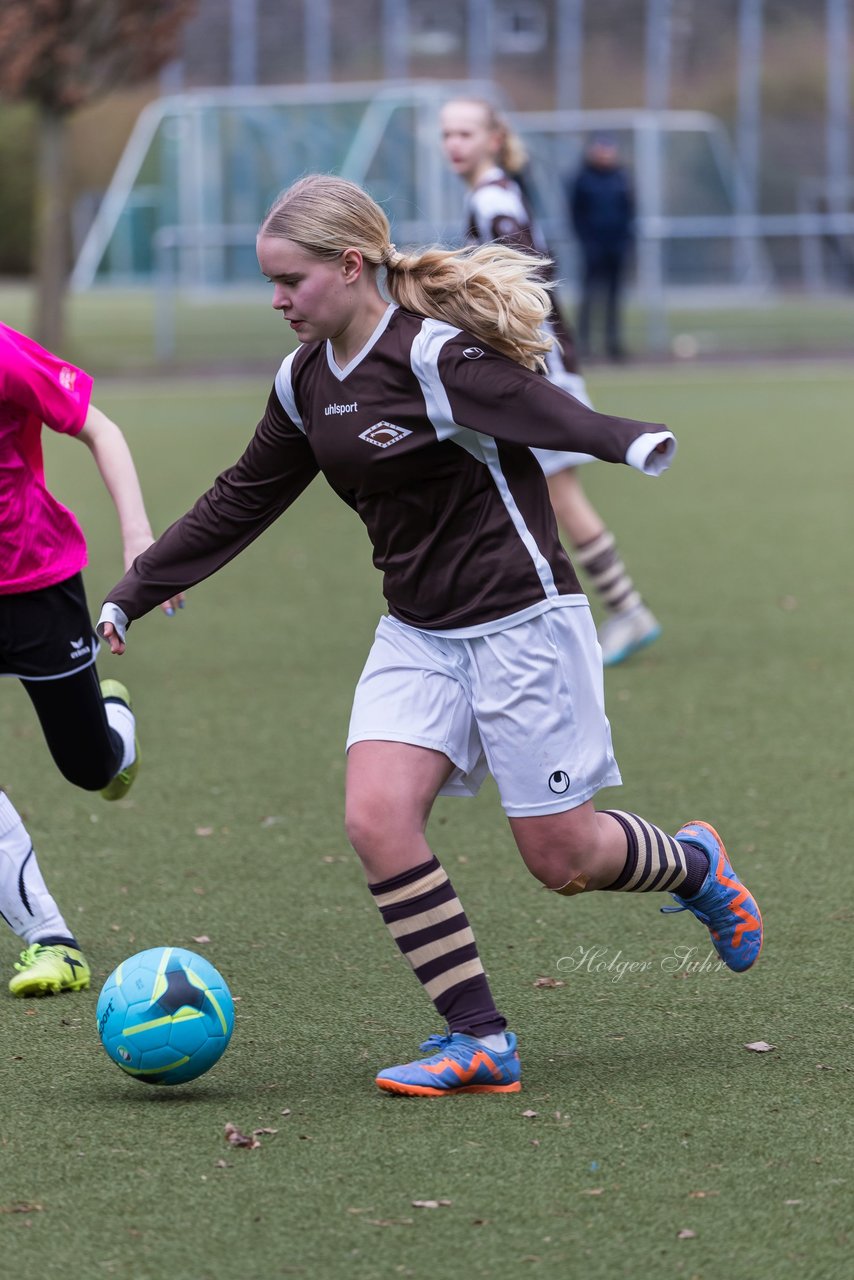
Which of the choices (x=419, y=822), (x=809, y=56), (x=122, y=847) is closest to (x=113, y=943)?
(x=122, y=847)

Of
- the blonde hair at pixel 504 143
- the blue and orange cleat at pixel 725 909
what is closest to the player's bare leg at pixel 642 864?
the blue and orange cleat at pixel 725 909

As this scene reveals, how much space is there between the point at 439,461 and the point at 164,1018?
1.27m

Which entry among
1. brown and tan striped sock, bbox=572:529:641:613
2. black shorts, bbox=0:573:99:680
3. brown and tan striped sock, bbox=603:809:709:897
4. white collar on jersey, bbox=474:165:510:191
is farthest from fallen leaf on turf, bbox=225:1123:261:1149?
white collar on jersey, bbox=474:165:510:191

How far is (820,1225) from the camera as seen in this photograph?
321cm

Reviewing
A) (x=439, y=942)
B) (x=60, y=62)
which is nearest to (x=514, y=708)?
(x=439, y=942)

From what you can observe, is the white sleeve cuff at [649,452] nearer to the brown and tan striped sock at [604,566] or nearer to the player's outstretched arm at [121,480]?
the player's outstretched arm at [121,480]

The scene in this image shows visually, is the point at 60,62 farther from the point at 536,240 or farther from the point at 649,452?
the point at 649,452

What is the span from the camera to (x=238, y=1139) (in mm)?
3641

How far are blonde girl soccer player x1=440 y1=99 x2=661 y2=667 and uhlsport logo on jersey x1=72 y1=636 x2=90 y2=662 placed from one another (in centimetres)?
352

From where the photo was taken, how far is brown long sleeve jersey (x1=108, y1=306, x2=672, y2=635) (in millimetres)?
3762

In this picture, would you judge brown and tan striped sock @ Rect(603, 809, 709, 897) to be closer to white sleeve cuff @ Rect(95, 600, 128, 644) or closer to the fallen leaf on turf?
the fallen leaf on turf

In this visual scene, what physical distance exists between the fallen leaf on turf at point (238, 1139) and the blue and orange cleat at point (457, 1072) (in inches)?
13.4

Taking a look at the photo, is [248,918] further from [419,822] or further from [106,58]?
[106,58]

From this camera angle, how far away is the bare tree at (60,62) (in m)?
22.9
